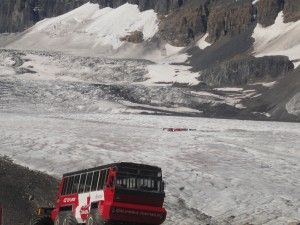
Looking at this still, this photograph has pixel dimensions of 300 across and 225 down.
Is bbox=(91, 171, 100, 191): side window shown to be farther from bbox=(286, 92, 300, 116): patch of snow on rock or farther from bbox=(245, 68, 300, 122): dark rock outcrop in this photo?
bbox=(286, 92, 300, 116): patch of snow on rock

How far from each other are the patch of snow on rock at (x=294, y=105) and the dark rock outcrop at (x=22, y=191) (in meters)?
87.6

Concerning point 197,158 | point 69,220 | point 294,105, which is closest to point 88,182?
point 69,220

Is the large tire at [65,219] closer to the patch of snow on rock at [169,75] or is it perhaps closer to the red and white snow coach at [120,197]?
the red and white snow coach at [120,197]

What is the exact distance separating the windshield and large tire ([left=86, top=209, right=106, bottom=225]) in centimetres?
124

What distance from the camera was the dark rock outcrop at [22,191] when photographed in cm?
2802

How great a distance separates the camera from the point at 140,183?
23.8 meters

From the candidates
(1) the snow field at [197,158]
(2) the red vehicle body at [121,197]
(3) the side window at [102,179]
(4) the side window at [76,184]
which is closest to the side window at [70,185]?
(4) the side window at [76,184]

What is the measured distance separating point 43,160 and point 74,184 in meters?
17.6

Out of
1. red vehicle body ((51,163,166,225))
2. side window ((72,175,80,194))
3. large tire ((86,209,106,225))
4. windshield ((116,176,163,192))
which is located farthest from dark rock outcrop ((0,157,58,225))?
windshield ((116,176,163,192))

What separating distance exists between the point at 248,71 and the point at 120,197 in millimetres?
150613

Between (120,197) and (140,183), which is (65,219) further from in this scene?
(140,183)

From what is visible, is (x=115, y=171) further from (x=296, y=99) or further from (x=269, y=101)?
(x=269, y=101)

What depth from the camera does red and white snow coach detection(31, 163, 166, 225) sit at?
23234 millimetres

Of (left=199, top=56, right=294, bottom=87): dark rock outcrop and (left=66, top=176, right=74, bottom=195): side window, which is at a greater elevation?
(left=66, top=176, right=74, bottom=195): side window
